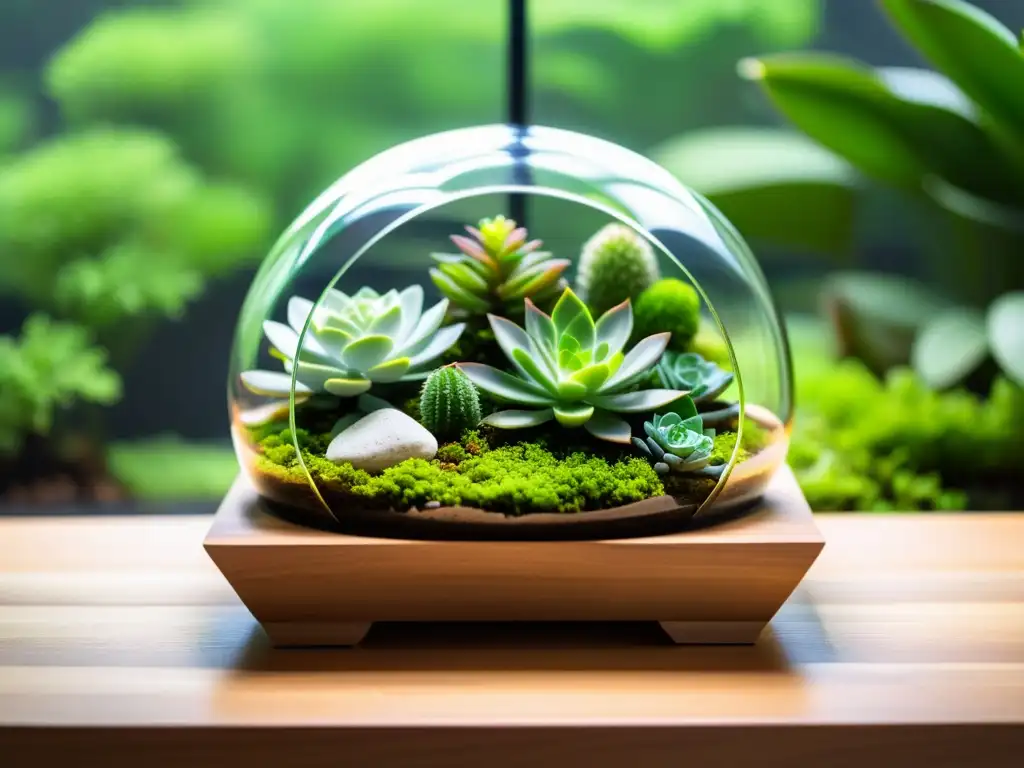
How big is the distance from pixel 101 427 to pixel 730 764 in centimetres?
147

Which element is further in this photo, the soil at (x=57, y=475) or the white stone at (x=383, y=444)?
the soil at (x=57, y=475)

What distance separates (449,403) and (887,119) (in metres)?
1.14

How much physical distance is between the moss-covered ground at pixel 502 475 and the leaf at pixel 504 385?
3cm

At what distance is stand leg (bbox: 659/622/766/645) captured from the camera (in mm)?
986

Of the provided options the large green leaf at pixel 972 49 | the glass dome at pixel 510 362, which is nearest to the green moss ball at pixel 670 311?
the glass dome at pixel 510 362

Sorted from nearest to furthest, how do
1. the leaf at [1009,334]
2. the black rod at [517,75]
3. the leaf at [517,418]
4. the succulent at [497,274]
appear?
the leaf at [517,418], the succulent at [497,274], the leaf at [1009,334], the black rod at [517,75]

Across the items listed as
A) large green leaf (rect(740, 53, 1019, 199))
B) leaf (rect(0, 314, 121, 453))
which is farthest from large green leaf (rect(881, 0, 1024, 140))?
leaf (rect(0, 314, 121, 453))

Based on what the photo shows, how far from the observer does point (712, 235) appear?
3.38ft

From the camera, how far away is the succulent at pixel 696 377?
101cm

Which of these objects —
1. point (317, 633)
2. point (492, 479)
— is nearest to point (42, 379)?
point (317, 633)

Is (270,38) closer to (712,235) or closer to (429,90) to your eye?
(429,90)

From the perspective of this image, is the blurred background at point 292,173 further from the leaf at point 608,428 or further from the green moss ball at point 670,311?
the leaf at point 608,428

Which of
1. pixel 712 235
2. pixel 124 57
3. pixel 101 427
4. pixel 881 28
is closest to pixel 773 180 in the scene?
pixel 881 28

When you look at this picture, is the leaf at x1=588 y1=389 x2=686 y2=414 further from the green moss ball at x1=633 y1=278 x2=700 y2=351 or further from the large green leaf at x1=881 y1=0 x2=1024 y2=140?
the large green leaf at x1=881 y1=0 x2=1024 y2=140
